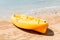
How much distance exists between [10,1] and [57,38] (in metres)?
7.58

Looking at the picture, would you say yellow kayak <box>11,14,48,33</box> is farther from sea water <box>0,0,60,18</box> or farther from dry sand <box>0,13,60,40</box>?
sea water <box>0,0,60,18</box>

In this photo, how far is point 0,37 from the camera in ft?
25.4

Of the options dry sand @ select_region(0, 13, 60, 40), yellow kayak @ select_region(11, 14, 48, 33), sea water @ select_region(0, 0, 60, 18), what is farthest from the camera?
sea water @ select_region(0, 0, 60, 18)

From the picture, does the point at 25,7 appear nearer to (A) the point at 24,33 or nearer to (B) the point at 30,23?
(B) the point at 30,23

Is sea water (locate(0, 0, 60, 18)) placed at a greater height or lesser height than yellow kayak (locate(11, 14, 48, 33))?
lesser

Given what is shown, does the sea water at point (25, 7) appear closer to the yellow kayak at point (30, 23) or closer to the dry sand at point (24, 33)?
the yellow kayak at point (30, 23)

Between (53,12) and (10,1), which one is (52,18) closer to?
(53,12)

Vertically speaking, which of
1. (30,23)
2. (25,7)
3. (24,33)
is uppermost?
(30,23)

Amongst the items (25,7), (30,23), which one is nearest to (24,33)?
(30,23)

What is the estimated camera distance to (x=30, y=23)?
27.2ft

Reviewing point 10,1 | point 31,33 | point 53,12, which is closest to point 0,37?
point 31,33

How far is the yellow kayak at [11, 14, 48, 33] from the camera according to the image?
796cm

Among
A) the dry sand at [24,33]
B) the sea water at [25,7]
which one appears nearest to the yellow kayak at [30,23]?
the dry sand at [24,33]

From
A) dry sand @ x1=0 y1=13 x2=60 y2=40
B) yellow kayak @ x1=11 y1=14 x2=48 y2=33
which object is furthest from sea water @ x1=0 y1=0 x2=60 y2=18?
dry sand @ x1=0 y1=13 x2=60 y2=40
